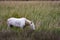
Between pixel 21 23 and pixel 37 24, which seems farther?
pixel 37 24

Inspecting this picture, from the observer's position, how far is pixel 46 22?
277 centimetres

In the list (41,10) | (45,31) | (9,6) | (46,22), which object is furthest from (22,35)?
(9,6)

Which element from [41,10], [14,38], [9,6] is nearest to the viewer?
[14,38]

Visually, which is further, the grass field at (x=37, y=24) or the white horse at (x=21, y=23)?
the white horse at (x=21, y=23)

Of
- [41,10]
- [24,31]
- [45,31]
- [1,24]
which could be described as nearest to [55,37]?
[45,31]

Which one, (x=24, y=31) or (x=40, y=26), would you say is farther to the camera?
(x=40, y=26)

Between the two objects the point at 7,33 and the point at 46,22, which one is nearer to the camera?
the point at 7,33

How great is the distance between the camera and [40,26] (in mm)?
2576

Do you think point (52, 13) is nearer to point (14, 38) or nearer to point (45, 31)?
point (45, 31)

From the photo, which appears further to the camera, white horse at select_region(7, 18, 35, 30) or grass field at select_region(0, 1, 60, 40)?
white horse at select_region(7, 18, 35, 30)

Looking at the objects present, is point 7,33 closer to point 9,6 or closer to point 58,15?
point 58,15

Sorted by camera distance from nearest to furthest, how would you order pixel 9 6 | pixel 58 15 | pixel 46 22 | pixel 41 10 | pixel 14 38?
pixel 14 38 < pixel 46 22 < pixel 58 15 < pixel 41 10 < pixel 9 6

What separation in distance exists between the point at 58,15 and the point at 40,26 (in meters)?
0.70

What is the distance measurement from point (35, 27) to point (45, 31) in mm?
246
